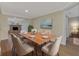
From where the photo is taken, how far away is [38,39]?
1758 millimetres

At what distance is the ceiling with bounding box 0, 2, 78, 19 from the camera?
171 cm

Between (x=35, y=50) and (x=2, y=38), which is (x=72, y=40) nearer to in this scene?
(x=35, y=50)

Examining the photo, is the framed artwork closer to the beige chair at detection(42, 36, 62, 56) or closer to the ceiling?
the ceiling

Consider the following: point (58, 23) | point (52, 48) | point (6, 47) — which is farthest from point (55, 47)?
point (6, 47)

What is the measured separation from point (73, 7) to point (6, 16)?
118 cm

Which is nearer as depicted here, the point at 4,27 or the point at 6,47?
the point at 4,27

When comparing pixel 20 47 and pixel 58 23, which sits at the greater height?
pixel 58 23

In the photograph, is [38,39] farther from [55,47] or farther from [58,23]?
[58,23]

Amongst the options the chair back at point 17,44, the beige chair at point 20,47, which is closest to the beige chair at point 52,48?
the beige chair at point 20,47

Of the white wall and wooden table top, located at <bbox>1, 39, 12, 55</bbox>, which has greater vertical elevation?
the white wall

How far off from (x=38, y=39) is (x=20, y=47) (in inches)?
14.1

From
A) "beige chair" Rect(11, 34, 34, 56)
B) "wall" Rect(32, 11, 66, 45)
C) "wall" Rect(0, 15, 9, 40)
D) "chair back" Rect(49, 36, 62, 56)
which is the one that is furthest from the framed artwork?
"wall" Rect(0, 15, 9, 40)

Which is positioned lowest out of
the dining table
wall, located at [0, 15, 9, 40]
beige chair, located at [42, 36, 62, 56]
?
beige chair, located at [42, 36, 62, 56]

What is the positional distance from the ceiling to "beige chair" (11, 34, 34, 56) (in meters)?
0.43
